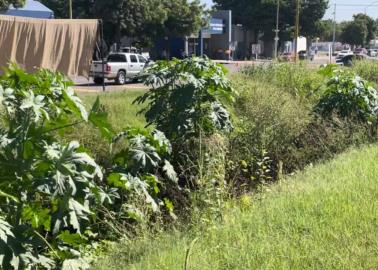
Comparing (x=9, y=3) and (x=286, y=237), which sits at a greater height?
(x=9, y=3)

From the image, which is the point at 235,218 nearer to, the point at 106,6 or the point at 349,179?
the point at 349,179

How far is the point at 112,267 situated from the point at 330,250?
5.65ft

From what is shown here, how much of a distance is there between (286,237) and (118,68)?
2715 centimetres

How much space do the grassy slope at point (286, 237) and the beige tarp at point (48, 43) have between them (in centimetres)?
1253

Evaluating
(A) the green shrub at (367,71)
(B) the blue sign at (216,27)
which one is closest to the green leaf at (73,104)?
(A) the green shrub at (367,71)

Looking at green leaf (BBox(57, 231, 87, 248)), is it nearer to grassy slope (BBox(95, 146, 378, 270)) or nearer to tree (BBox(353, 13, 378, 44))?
grassy slope (BBox(95, 146, 378, 270))

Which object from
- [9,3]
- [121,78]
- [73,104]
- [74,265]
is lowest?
[121,78]

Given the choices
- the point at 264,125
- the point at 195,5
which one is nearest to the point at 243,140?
the point at 264,125

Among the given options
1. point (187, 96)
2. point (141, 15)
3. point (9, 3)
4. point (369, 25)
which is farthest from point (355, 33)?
point (187, 96)

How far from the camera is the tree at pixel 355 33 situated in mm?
113625

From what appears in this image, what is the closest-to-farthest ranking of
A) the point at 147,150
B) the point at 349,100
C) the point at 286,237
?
the point at 286,237
the point at 147,150
the point at 349,100

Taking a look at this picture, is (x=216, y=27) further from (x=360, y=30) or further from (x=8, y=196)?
(x=8, y=196)

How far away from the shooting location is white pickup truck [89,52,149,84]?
1168 inches

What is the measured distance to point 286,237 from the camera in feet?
14.6
